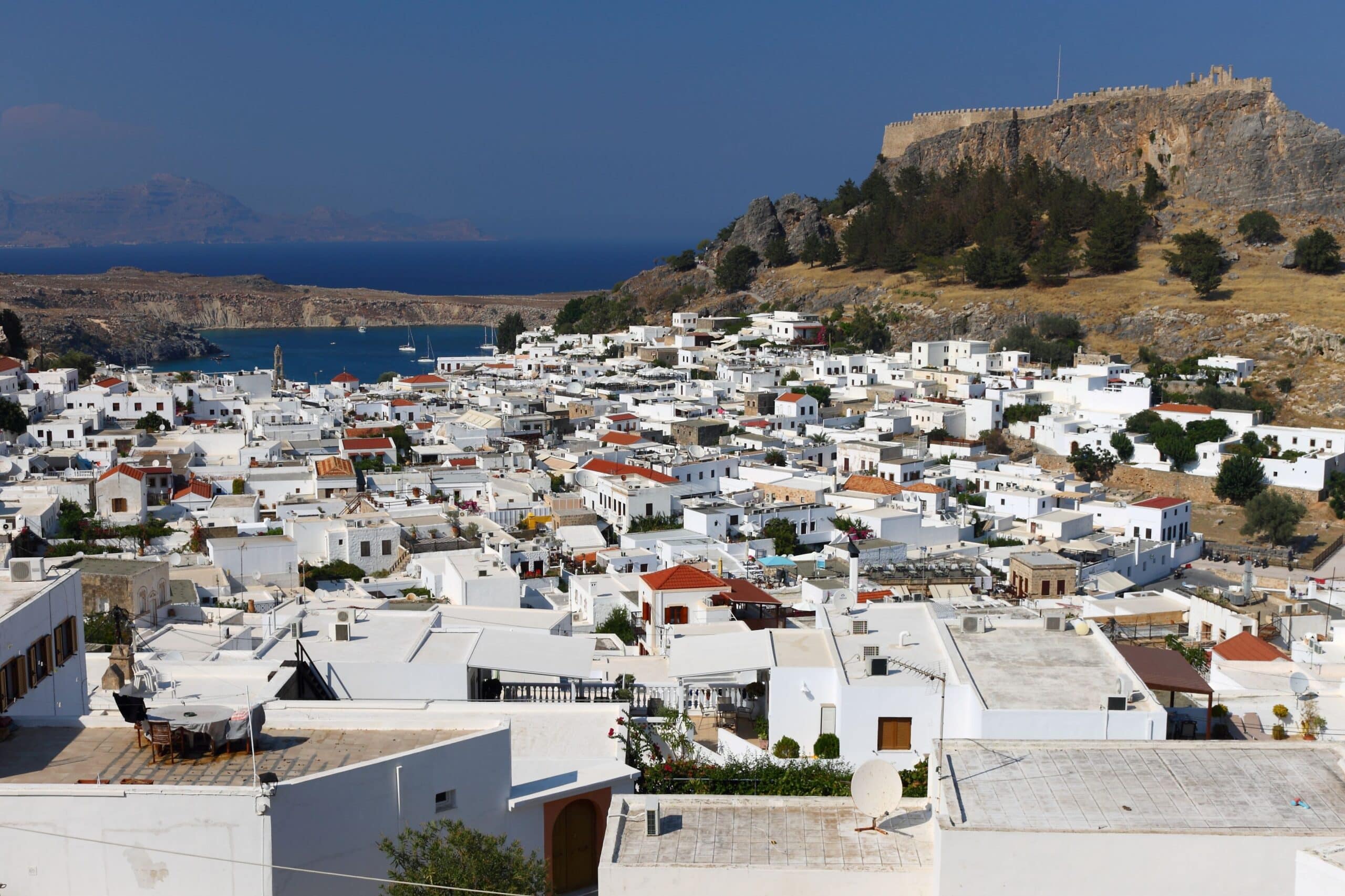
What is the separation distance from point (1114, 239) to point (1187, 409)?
14651 millimetres

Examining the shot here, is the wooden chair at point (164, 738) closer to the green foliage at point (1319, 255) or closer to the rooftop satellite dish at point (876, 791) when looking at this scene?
the rooftop satellite dish at point (876, 791)

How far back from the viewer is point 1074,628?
308 inches

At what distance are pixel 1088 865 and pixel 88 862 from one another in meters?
3.55

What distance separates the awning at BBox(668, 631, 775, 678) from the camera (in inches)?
317

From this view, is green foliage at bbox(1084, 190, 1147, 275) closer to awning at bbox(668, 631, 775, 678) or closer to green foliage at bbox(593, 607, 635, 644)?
green foliage at bbox(593, 607, 635, 644)

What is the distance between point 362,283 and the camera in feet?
439

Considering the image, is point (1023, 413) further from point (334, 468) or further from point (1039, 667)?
point (1039, 667)

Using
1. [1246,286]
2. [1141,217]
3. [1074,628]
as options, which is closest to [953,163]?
[1141,217]

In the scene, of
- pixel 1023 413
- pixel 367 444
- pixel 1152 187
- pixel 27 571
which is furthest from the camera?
pixel 1152 187

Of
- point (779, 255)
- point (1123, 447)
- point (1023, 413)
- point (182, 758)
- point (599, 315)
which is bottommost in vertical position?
point (1123, 447)

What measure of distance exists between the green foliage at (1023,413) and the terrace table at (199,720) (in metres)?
28.6

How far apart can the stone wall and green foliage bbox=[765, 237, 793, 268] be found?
26.4 m

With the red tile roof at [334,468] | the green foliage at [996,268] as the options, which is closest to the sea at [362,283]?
the green foliage at [996,268]

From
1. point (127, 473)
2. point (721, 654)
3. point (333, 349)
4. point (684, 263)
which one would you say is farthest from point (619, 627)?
point (333, 349)
